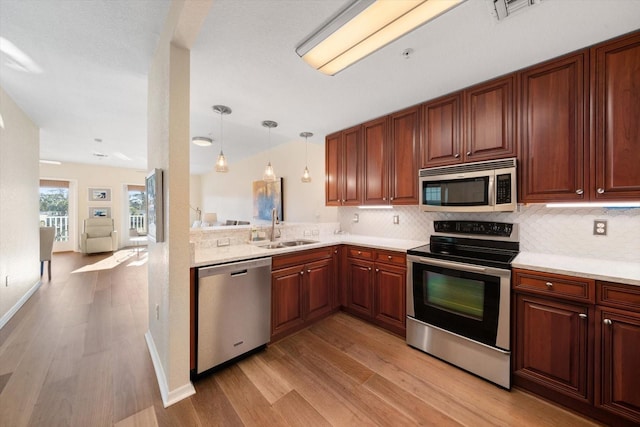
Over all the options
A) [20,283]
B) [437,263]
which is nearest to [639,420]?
[437,263]

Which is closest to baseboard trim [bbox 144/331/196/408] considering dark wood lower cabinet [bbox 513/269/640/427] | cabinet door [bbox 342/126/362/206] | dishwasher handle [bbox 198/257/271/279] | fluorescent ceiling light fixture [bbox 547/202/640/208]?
dishwasher handle [bbox 198/257/271/279]

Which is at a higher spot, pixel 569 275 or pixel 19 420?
pixel 569 275

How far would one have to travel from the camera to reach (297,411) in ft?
5.24

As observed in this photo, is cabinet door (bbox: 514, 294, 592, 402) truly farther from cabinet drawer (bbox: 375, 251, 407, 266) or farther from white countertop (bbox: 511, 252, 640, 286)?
cabinet drawer (bbox: 375, 251, 407, 266)

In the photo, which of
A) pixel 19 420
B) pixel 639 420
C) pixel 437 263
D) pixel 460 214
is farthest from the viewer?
pixel 460 214

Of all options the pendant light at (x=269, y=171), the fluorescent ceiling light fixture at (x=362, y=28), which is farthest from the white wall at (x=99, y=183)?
the fluorescent ceiling light fixture at (x=362, y=28)

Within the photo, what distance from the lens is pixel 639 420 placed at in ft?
4.54

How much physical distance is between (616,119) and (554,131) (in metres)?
0.30

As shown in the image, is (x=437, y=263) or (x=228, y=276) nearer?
(x=228, y=276)

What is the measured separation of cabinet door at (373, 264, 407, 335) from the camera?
2.49m

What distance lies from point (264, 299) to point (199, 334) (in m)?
0.58

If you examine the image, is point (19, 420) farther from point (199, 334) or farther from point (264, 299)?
point (264, 299)

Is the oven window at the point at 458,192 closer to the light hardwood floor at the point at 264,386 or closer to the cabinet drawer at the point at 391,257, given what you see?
the cabinet drawer at the point at 391,257

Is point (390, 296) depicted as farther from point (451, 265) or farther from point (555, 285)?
point (555, 285)
